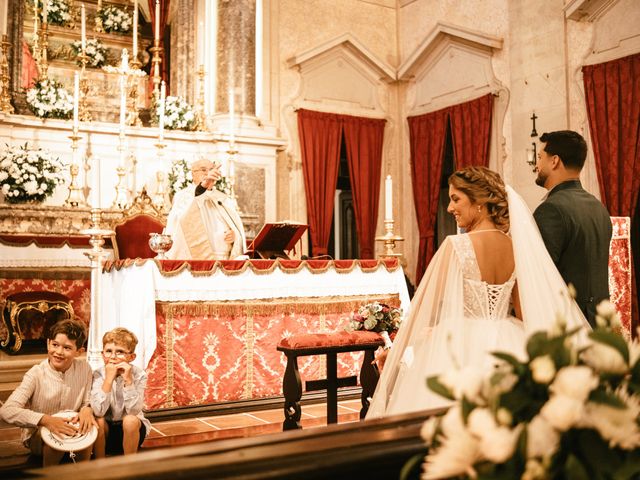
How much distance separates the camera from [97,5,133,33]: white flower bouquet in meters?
9.86

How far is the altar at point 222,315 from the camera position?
17.1 ft

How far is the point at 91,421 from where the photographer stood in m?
3.49

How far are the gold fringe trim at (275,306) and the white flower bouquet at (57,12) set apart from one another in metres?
5.98

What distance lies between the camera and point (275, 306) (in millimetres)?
5758

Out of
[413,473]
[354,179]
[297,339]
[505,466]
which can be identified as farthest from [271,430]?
[354,179]

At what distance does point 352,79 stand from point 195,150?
339cm

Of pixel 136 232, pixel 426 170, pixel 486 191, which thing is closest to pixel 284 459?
pixel 486 191

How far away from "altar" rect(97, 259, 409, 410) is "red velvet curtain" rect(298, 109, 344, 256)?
489 centimetres

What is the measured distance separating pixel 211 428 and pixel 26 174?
4.41 meters

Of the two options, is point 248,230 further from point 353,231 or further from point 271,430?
point 271,430

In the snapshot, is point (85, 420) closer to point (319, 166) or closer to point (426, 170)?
point (319, 166)

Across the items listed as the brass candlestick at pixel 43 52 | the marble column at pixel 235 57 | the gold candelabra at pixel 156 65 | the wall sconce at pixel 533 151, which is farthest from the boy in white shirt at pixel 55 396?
the wall sconce at pixel 533 151

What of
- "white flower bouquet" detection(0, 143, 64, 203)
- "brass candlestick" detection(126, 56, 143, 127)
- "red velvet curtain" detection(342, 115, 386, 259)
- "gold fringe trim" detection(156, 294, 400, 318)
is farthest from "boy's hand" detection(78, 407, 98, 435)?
"red velvet curtain" detection(342, 115, 386, 259)

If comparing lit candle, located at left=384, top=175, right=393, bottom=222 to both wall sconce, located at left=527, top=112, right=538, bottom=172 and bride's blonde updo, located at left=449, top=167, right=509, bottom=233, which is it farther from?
wall sconce, located at left=527, top=112, right=538, bottom=172
